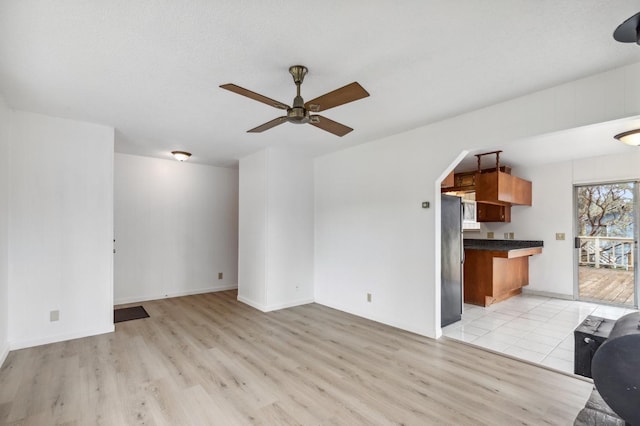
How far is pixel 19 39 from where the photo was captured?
1.99 m

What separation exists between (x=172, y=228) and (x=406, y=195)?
4.19 metres

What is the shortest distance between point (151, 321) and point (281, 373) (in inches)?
94.0

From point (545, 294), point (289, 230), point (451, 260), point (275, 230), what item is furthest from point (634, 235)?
point (275, 230)

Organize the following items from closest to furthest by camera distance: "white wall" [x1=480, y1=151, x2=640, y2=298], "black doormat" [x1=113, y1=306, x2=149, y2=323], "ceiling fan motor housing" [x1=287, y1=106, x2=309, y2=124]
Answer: "ceiling fan motor housing" [x1=287, y1=106, x2=309, y2=124] → "black doormat" [x1=113, y1=306, x2=149, y2=323] → "white wall" [x1=480, y1=151, x2=640, y2=298]

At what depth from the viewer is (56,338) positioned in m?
3.41

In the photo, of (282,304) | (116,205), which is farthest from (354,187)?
(116,205)

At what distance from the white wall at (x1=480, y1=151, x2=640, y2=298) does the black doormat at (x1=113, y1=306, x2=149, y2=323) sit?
22.1 feet

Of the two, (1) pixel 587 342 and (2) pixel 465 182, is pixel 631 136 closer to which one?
(1) pixel 587 342

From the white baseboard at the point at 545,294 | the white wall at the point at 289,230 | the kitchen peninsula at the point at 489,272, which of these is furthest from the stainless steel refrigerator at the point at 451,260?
the white baseboard at the point at 545,294

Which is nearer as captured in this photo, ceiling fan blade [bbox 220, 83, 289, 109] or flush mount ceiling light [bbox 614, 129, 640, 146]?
ceiling fan blade [bbox 220, 83, 289, 109]

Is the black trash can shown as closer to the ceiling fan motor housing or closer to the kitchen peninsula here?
the kitchen peninsula

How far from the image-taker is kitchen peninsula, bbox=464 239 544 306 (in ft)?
16.1

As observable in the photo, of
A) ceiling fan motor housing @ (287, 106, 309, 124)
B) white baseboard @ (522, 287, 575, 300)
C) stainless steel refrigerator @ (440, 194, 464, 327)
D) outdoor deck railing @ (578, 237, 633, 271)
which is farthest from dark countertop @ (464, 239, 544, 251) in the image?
ceiling fan motor housing @ (287, 106, 309, 124)

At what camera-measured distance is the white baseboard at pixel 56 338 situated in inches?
Answer: 127
